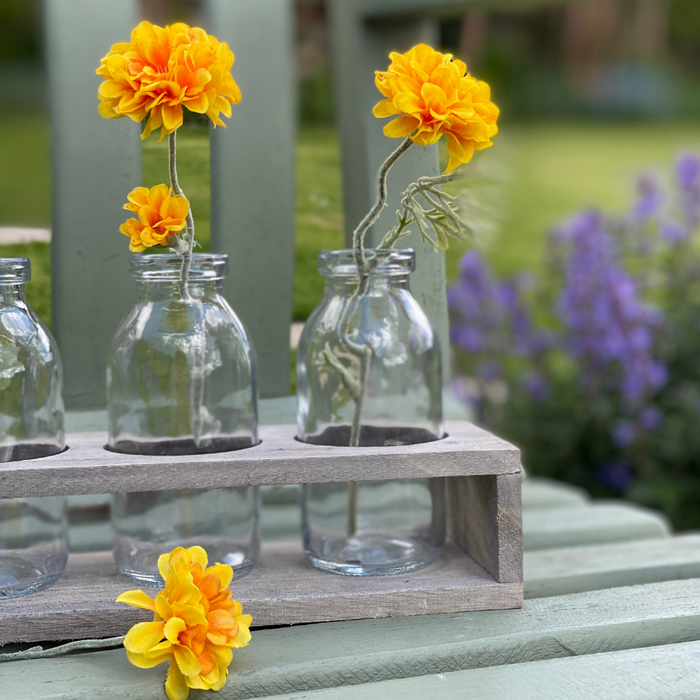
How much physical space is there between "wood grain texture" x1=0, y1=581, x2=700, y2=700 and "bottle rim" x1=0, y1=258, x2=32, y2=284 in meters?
0.38

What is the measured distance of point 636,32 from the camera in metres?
7.00

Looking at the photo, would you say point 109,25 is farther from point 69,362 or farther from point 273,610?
point 273,610

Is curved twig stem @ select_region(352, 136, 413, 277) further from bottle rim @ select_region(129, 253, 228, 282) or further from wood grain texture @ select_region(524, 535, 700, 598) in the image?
wood grain texture @ select_region(524, 535, 700, 598)

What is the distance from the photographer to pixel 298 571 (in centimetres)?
96

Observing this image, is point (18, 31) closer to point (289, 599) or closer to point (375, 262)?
point (375, 262)

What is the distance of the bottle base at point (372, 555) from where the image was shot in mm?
946

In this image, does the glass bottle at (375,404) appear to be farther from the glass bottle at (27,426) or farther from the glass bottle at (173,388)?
the glass bottle at (27,426)

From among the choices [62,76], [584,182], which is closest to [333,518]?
[62,76]

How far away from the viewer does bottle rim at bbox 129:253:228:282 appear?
0.90m

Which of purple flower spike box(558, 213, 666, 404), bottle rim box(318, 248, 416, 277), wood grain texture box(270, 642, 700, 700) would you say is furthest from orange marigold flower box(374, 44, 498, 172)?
purple flower spike box(558, 213, 666, 404)

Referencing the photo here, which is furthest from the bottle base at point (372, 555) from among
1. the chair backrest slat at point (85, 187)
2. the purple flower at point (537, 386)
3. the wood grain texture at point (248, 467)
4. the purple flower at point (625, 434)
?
the purple flower at point (537, 386)

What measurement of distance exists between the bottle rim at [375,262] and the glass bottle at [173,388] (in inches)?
4.5

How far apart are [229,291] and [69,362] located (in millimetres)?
223

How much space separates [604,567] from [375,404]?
0.35 meters
